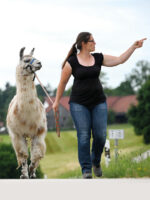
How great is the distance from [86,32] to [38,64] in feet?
2.47

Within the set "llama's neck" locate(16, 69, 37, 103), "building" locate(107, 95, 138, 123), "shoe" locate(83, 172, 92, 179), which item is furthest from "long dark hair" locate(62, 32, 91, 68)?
"building" locate(107, 95, 138, 123)

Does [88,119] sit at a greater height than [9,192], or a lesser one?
greater

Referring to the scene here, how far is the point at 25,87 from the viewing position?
600cm

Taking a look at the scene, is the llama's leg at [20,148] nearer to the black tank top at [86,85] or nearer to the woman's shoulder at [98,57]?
the black tank top at [86,85]

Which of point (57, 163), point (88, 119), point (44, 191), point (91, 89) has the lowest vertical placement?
point (57, 163)

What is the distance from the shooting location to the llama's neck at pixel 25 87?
19.7 ft

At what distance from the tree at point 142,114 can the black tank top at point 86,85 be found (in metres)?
33.6

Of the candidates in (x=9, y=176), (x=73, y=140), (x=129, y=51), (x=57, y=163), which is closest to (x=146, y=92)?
(x=73, y=140)

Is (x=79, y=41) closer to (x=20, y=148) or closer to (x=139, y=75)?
(x=20, y=148)

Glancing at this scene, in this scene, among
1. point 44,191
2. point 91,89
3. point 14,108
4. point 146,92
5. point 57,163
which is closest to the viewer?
point 44,191

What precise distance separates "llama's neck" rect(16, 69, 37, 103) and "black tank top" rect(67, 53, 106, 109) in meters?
0.62

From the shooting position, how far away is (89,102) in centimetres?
572

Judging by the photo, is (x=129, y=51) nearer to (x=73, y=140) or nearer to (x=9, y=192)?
(x=9, y=192)

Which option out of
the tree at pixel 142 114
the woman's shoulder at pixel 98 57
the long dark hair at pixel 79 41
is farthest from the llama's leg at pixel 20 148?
the tree at pixel 142 114
